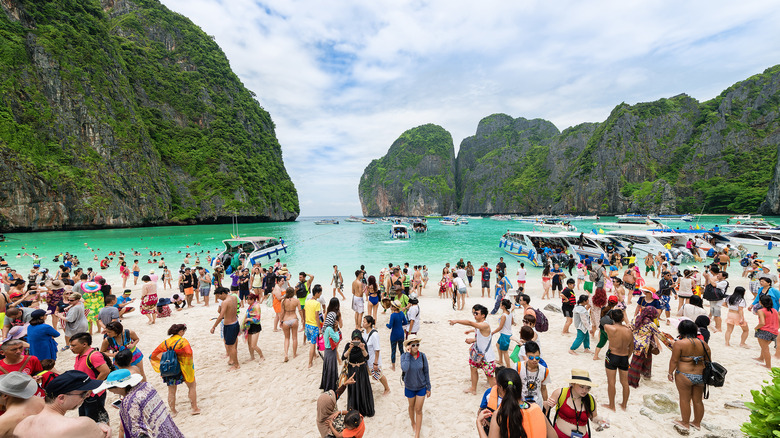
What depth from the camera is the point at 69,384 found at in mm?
2699

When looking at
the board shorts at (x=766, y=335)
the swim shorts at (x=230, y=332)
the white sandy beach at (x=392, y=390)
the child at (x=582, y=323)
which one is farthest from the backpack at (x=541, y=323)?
the swim shorts at (x=230, y=332)

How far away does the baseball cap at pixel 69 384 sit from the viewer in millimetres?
2611

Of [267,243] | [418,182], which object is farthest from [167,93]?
[418,182]

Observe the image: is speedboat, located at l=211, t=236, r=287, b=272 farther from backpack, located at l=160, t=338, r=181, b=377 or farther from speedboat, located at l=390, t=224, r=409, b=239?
speedboat, located at l=390, t=224, r=409, b=239

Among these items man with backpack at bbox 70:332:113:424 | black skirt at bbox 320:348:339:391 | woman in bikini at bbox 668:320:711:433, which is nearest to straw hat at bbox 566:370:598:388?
woman in bikini at bbox 668:320:711:433

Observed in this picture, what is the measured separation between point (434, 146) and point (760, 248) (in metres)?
156

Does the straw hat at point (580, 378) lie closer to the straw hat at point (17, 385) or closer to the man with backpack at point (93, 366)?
the straw hat at point (17, 385)

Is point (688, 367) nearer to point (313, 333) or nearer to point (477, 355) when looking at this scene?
point (477, 355)

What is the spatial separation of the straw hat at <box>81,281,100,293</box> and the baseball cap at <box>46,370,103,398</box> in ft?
25.0

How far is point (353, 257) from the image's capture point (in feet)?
86.3

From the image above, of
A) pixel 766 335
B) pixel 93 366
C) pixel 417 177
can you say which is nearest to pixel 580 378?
pixel 93 366

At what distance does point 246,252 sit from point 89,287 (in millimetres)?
12809

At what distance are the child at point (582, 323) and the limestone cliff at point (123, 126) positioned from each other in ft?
212

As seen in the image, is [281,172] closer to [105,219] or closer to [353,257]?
[105,219]
